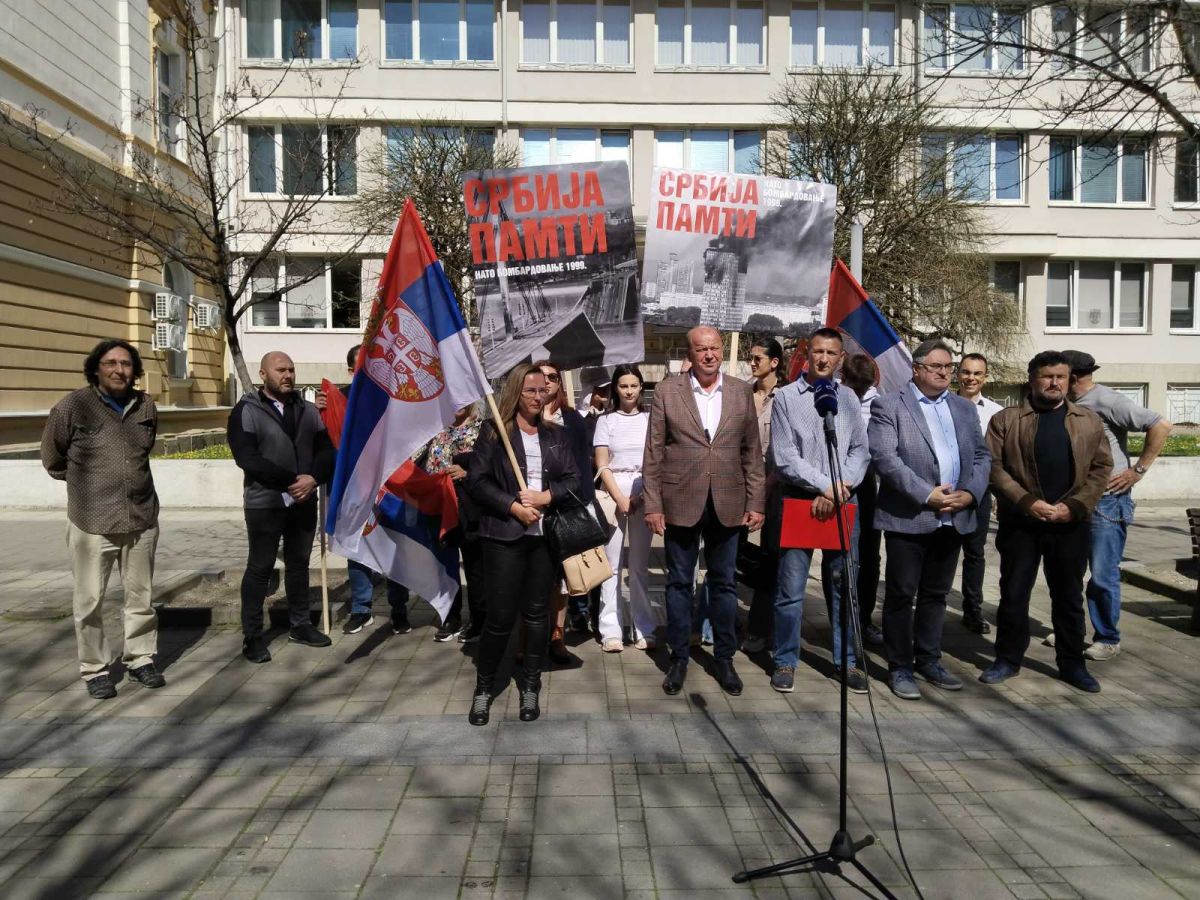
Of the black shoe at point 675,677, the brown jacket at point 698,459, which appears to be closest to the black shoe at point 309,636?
the black shoe at point 675,677

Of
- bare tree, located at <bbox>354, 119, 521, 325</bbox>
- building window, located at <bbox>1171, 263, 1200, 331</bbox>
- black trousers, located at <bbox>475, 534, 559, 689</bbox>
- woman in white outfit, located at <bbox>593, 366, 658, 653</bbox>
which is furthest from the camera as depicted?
building window, located at <bbox>1171, 263, 1200, 331</bbox>

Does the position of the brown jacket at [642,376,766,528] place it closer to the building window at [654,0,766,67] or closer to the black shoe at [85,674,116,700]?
the black shoe at [85,674,116,700]

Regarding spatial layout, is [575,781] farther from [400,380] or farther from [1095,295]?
[1095,295]

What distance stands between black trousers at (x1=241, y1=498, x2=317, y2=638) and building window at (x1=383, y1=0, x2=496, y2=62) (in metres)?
23.8

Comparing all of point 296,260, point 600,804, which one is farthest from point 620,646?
point 296,260

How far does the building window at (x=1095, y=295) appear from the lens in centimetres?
2909

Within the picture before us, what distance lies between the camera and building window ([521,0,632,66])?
2717 centimetres

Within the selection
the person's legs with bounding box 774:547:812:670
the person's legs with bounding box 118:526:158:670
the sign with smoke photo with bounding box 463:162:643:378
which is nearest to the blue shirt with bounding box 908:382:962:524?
the person's legs with bounding box 774:547:812:670

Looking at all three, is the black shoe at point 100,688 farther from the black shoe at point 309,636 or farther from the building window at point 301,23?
the building window at point 301,23

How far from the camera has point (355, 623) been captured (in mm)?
7070

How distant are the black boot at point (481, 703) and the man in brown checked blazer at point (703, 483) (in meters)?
1.08

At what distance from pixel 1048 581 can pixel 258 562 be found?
4986 millimetres

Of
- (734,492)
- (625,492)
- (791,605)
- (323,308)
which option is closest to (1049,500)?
(791,605)

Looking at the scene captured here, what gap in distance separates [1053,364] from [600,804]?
3.68 metres
